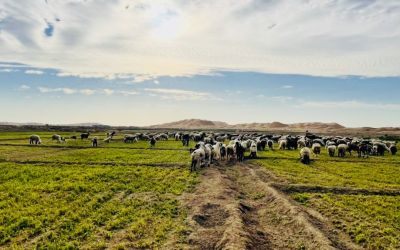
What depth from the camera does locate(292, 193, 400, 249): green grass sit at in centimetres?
1352

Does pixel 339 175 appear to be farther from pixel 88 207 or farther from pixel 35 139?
pixel 35 139

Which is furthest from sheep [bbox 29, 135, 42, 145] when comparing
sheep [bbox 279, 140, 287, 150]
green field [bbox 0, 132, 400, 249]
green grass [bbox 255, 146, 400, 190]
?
green grass [bbox 255, 146, 400, 190]

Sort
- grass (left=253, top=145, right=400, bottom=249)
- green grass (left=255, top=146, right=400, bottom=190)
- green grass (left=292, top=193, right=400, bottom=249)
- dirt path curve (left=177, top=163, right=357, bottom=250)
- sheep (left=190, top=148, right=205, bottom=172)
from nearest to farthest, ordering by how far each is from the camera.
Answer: dirt path curve (left=177, top=163, right=357, bottom=250) → green grass (left=292, top=193, right=400, bottom=249) → grass (left=253, top=145, right=400, bottom=249) → green grass (left=255, top=146, right=400, bottom=190) → sheep (left=190, top=148, right=205, bottom=172)

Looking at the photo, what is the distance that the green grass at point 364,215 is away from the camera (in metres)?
13.5

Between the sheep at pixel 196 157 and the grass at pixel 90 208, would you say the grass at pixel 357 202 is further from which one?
the grass at pixel 90 208

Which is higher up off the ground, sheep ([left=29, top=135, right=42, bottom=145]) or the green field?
sheep ([left=29, top=135, right=42, bottom=145])

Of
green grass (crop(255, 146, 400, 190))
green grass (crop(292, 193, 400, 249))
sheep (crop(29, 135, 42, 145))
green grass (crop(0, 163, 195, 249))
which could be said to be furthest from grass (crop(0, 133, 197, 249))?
sheep (crop(29, 135, 42, 145))

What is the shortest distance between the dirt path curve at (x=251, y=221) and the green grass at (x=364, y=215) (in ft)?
2.42

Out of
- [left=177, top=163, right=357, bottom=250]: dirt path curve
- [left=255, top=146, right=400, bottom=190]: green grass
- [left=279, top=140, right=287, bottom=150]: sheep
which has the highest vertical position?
[left=279, top=140, right=287, bottom=150]: sheep

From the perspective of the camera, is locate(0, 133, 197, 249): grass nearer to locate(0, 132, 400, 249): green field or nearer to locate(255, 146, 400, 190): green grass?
locate(0, 132, 400, 249): green field

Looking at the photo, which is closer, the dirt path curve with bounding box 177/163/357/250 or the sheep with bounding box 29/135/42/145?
the dirt path curve with bounding box 177/163/357/250

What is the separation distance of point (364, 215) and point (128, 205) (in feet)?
37.6

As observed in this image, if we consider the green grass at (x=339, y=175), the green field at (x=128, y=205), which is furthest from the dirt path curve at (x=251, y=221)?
the green grass at (x=339, y=175)

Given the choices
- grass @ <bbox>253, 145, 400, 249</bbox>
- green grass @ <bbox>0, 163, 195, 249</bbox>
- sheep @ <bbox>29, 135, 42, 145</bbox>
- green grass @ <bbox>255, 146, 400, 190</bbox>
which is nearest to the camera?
green grass @ <bbox>0, 163, 195, 249</bbox>
